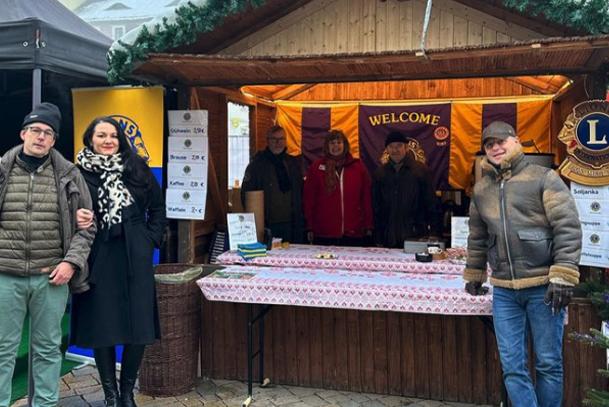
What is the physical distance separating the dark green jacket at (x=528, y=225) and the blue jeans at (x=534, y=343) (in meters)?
0.10

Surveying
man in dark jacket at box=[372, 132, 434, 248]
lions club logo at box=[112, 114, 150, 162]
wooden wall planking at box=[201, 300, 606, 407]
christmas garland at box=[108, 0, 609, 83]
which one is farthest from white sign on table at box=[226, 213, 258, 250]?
man in dark jacket at box=[372, 132, 434, 248]

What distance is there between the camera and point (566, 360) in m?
3.57

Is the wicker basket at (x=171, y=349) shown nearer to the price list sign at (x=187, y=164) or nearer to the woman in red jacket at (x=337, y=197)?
the price list sign at (x=187, y=164)

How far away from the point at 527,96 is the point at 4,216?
584 centimetres

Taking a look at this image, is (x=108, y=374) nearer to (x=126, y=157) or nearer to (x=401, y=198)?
(x=126, y=157)

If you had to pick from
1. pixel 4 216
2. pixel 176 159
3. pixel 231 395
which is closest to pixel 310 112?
pixel 176 159

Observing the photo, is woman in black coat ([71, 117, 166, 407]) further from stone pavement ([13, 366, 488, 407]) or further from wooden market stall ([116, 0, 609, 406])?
wooden market stall ([116, 0, 609, 406])

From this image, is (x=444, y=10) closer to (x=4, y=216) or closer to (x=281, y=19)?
(x=281, y=19)

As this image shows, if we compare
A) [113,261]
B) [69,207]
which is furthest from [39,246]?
[113,261]

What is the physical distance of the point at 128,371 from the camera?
338cm

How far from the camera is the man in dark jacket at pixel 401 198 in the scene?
17.2 feet

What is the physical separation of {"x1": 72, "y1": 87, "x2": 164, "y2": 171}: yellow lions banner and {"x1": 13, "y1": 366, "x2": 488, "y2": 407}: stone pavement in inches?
64.2

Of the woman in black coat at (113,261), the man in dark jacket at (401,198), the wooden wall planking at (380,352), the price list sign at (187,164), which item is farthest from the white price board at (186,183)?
the man in dark jacket at (401,198)

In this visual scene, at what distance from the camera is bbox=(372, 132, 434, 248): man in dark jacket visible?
5242 mm
